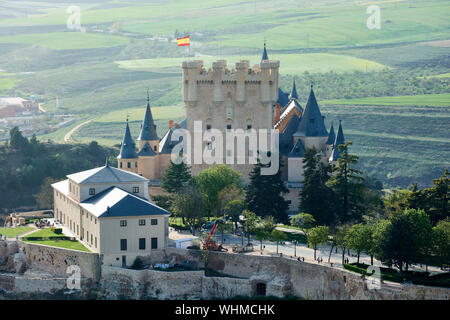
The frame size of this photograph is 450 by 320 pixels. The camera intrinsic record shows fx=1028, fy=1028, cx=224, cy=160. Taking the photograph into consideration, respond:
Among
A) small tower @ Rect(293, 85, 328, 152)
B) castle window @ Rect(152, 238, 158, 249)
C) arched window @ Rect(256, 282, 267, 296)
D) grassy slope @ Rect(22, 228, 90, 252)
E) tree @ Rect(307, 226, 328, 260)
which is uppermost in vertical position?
small tower @ Rect(293, 85, 328, 152)

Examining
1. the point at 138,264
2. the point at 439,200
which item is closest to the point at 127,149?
the point at 138,264

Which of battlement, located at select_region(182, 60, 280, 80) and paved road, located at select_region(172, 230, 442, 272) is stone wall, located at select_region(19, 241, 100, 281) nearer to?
paved road, located at select_region(172, 230, 442, 272)

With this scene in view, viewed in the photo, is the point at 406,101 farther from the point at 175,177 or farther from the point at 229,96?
the point at 175,177

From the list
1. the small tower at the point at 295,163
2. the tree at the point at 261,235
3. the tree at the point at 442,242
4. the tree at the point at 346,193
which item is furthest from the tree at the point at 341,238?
the small tower at the point at 295,163

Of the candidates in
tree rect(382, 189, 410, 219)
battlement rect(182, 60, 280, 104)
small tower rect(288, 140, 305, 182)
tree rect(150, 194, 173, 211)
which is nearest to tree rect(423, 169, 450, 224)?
tree rect(382, 189, 410, 219)

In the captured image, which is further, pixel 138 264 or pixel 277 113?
pixel 277 113

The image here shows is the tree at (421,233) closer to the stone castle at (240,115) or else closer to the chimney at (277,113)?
the stone castle at (240,115)
